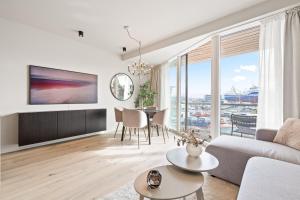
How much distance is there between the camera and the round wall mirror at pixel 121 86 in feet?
16.7

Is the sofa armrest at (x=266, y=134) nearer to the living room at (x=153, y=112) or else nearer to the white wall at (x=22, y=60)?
the living room at (x=153, y=112)

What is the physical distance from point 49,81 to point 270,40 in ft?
14.6

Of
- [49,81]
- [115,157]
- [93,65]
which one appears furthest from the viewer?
[93,65]

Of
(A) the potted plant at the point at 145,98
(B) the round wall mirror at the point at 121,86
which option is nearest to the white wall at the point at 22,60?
(B) the round wall mirror at the point at 121,86

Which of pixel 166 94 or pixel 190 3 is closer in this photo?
pixel 190 3

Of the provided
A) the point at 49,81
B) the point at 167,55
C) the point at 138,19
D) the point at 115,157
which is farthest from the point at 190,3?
the point at 49,81

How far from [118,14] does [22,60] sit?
2266 millimetres

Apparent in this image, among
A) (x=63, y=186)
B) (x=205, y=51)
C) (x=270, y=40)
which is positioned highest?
(x=205, y=51)

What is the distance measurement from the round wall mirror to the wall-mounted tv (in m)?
0.67

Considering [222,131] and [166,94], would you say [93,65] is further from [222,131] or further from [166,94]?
[222,131]

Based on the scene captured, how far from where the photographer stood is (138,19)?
2914 millimetres

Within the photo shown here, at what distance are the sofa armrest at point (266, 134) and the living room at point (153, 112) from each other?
2 centimetres

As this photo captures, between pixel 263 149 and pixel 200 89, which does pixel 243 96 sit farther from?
pixel 263 149

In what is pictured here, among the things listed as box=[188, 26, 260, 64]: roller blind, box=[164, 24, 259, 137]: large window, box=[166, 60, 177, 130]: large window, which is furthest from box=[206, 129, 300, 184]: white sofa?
box=[166, 60, 177, 130]: large window
